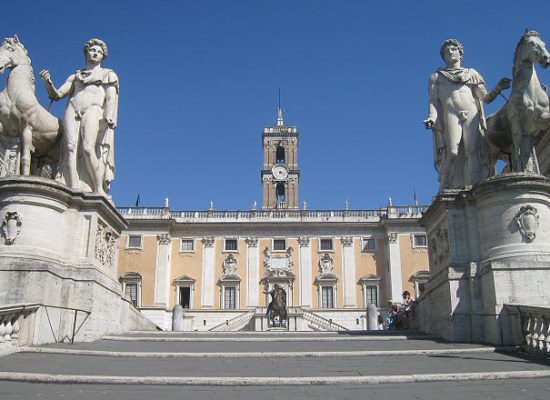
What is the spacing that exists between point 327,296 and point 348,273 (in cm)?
265

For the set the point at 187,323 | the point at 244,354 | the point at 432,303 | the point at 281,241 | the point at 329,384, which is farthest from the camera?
the point at 281,241

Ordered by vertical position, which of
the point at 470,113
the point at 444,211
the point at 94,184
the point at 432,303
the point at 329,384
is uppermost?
the point at 470,113

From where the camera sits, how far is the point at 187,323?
42531 millimetres

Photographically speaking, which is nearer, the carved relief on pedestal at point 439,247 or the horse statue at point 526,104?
the horse statue at point 526,104

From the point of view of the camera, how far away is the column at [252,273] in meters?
44.5

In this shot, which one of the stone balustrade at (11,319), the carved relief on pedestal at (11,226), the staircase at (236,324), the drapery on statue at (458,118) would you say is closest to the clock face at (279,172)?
the staircase at (236,324)

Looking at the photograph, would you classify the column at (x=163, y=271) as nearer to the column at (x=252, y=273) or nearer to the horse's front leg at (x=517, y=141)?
the column at (x=252, y=273)

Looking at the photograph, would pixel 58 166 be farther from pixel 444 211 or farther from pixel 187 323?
pixel 187 323

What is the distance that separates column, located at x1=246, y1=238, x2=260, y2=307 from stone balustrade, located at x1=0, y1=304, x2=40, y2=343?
3582cm

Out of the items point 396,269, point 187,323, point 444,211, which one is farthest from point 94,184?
point 396,269

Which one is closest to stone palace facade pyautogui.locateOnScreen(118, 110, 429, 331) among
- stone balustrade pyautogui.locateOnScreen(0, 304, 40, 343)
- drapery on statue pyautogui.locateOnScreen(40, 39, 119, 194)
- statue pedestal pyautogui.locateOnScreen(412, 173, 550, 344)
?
drapery on statue pyautogui.locateOnScreen(40, 39, 119, 194)

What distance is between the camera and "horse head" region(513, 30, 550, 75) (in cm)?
1038

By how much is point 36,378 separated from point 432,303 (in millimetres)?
8519

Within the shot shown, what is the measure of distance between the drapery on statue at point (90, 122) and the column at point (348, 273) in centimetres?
3416
